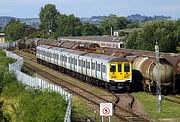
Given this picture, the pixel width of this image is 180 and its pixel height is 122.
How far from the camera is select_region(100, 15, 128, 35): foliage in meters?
169

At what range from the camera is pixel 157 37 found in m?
77.1

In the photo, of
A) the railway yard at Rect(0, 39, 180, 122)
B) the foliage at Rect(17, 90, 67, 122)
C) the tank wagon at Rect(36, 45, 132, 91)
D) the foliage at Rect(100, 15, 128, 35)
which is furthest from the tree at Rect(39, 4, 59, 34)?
the foliage at Rect(17, 90, 67, 122)

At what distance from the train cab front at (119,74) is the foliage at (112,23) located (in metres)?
129

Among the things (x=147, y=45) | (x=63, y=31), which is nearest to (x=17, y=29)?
(x=63, y=31)

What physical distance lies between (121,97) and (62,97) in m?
11.0

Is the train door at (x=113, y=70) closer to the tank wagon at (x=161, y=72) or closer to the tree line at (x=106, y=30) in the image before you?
the tank wagon at (x=161, y=72)

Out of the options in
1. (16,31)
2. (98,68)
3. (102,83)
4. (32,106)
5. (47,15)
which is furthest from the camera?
(47,15)

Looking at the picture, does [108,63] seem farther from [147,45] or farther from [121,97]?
[147,45]

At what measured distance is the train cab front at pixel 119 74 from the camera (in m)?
37.5

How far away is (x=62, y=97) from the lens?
24969mm

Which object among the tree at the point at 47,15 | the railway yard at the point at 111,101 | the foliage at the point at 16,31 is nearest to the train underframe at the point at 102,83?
the railway yard at the point at 111,101

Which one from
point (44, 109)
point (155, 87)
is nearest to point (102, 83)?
point (155, 87)

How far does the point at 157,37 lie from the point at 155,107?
47999 millimetres

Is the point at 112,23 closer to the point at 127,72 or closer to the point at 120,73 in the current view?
the point at 127,72
